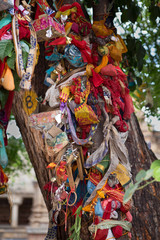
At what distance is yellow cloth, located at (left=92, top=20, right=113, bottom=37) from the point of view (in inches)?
106

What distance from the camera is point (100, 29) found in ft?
8.79

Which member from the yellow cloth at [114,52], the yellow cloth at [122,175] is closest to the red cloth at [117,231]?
the yellow cloth at [122,175]

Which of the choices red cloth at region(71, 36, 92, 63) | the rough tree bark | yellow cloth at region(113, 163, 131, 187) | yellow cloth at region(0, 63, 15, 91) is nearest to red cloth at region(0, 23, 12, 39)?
yellow cloth at region(0, 63, 15, 91)

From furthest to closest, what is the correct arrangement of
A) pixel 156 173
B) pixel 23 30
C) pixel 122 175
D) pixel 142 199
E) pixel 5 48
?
pixel 142 199 → pixel 122 175 → pixel 23 30 → pixel 5 48 → pixel 156 173

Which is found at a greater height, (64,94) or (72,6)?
(72,6)

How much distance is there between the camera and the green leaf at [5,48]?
202 cm

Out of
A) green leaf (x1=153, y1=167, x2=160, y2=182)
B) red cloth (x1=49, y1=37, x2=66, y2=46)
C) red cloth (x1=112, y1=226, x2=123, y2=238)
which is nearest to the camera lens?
green leaf (x1=153, y1=167, x2=160, y2=182)

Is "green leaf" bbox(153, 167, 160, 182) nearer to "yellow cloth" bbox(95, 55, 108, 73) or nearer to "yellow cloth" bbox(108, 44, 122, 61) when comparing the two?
"yellow cloth" bbox(95, 55, 108, 73)

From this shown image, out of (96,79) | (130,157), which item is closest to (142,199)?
(130,157)

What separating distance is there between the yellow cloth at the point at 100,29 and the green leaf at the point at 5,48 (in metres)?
0.81

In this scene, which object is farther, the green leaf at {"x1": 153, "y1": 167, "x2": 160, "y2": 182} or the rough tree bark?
the rough tree bark

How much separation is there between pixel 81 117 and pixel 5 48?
0.69 m

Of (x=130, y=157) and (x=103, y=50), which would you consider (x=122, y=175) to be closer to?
(x=130, y=157)

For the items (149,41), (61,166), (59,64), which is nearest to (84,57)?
(59,64)
